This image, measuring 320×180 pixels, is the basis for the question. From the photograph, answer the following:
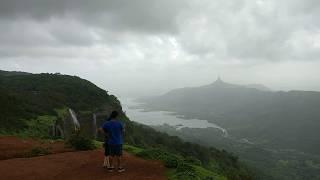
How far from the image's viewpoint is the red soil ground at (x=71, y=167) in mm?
13312

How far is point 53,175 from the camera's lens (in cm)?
1354

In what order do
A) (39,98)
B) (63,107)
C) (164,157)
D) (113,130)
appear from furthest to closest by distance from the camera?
(63,107), (39,98), (164,157), (113,130)

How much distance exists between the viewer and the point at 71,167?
14711mm

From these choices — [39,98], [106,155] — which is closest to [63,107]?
[39,98]

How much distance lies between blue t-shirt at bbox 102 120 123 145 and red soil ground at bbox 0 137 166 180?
3.27 ft

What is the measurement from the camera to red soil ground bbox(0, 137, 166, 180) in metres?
13.3

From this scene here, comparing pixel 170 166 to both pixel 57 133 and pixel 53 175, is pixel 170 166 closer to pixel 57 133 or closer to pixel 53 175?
pixel 53 175

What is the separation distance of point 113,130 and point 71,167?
7.50 feet

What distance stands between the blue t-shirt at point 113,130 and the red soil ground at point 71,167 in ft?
3.27

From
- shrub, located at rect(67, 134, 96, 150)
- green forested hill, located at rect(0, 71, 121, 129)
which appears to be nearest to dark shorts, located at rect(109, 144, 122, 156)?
shrub, located at rect(67, 134, 96, 150)

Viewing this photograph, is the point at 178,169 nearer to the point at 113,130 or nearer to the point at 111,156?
the point at 111,156

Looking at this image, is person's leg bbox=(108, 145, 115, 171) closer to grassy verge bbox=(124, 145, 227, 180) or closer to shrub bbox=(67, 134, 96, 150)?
grassy verge bbox=(124, 145, 227, 180)

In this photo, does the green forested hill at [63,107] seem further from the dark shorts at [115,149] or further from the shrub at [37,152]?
the shrub at [37,152]

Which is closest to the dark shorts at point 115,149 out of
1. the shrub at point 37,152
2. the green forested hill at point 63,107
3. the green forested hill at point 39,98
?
the green forested hill at point 63,107
